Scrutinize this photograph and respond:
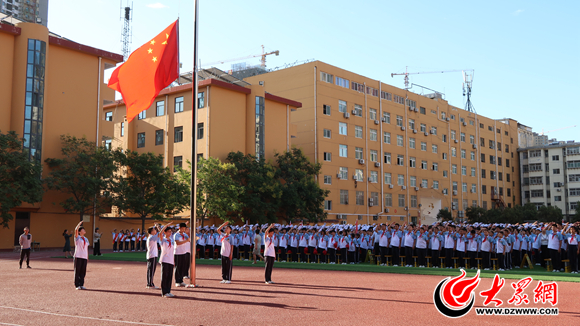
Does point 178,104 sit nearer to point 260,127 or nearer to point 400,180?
point 260,127

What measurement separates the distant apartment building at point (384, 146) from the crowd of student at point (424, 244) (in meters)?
22.5

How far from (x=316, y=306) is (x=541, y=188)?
250 feet

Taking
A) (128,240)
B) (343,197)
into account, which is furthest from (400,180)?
(128,240)

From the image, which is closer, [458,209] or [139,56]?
[139,56]

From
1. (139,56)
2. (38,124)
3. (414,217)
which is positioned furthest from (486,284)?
(414,217)

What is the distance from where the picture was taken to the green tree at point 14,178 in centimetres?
2872

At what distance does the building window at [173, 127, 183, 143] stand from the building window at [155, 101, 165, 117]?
7.81ft

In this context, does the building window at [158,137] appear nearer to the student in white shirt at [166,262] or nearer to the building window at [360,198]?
the building window at [360,198]

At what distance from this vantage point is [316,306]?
33.9 ft

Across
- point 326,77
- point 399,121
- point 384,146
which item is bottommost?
point 384,146

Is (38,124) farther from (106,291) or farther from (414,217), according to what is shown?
(414,217)

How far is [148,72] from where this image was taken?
13.4 m

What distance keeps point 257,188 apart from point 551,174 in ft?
187

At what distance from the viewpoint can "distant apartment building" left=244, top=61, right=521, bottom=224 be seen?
4816 cm
